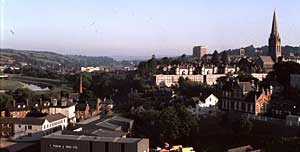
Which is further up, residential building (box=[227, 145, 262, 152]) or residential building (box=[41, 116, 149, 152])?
residential building (box=[41, 116, 149, 152])

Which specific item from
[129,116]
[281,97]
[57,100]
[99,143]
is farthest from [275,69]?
[99,143]

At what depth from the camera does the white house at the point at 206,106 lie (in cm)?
2904

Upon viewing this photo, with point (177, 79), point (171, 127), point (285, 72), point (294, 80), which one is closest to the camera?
point (171, 127)

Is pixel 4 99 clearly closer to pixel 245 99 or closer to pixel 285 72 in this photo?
pixel 245 99

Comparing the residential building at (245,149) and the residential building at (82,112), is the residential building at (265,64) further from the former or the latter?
the residential building at (245,149)

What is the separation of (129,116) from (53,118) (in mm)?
4668

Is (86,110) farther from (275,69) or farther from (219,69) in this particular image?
(219,69)

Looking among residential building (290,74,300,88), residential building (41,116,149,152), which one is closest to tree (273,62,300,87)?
residential building (290,74,300,88)

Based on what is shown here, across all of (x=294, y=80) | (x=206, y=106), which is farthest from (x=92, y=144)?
(x=294, y=80)

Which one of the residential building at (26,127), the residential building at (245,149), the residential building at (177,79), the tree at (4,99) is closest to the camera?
the residential building at (245,149)

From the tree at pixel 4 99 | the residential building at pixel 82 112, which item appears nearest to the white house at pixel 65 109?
the residential building at pixel 82 112

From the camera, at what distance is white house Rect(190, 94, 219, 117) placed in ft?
95.3

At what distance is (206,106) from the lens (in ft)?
97.7

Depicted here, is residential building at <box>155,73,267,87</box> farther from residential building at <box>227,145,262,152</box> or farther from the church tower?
residential building at <box>227,145,262,152</box>
